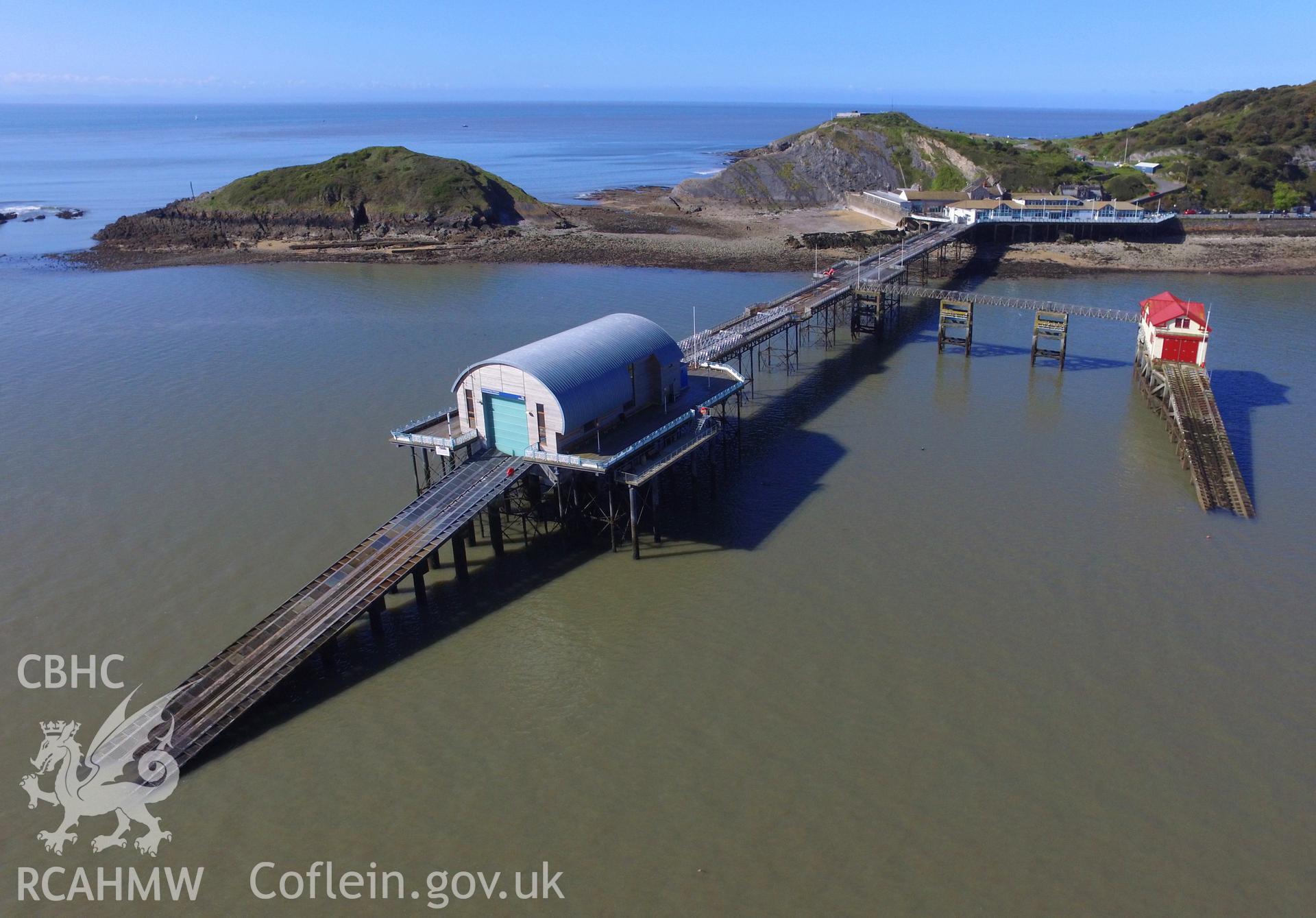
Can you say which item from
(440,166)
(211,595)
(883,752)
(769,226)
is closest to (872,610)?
(883,752)

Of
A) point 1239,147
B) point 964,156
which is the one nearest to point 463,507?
point 964,156

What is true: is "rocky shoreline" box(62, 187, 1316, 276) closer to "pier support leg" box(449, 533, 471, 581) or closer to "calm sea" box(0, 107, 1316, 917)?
"calm sea" box(0, 107, 1316, 917)

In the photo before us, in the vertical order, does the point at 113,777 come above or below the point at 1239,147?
below

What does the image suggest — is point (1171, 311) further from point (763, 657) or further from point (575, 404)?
point (763, 657)

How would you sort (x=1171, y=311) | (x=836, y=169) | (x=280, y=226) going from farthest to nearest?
(x=836, y=169) < (x=280, y=226) < (x=1171, y=311)

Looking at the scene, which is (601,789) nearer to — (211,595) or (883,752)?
(883,752)

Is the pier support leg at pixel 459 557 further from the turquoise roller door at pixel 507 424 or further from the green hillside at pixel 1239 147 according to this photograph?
the green hillside at pixel 1239 147
